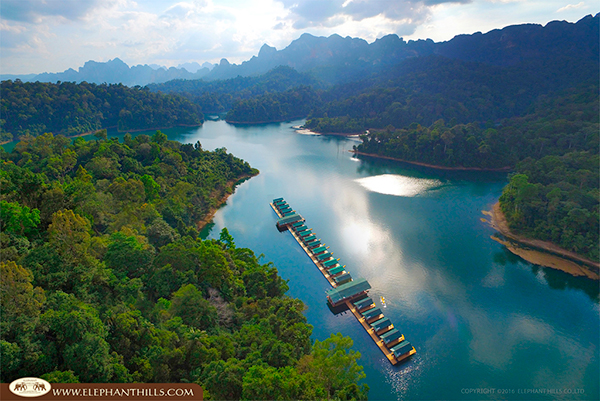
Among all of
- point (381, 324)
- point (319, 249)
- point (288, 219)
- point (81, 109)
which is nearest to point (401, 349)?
point (381, 324)

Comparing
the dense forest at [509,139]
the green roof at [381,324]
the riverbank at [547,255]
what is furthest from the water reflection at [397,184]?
the green roof at [381,324]

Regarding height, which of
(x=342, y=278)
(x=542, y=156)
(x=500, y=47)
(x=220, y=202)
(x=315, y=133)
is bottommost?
(x=342, y=278)

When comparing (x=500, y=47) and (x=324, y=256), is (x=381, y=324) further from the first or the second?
(x=500, y=47)

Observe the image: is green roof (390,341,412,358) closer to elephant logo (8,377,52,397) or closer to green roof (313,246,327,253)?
Result: green roof (313,246,327,253)

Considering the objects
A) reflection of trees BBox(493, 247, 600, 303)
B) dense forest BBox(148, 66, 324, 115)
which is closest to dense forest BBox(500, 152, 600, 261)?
reflection of trees BBox(493, 247, 600, 303)

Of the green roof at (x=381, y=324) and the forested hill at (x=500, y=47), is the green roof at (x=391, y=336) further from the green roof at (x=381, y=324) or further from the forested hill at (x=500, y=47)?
the forested hill at (x=500, y=47)

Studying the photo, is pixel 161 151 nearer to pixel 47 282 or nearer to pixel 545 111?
pixel 47 282
